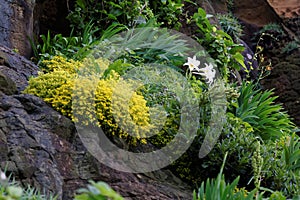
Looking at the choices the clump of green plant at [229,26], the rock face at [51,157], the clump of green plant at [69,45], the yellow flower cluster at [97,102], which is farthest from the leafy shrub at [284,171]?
the clump of green plant at [229,26]

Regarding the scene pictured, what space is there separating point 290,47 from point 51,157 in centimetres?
740

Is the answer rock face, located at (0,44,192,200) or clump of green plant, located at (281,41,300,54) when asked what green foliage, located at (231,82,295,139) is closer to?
rock face, located at (0,44,192,200)

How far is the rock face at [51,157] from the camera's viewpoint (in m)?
2.86

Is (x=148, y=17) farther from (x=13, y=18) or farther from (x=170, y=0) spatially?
(x=13, y=18)

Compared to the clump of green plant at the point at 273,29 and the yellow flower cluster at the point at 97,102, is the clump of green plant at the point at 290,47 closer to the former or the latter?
the clump of green plant at the point at 273,29

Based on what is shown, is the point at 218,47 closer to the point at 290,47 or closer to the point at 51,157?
the point at 290,47

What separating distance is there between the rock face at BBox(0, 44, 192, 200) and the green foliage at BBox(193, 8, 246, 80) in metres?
2.86

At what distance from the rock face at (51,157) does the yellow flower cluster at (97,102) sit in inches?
4.5

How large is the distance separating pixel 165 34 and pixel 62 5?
1661mm

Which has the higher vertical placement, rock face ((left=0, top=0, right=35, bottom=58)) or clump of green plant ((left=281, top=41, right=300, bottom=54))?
rock face ((left=0, top=0, right=35, bottom=58))

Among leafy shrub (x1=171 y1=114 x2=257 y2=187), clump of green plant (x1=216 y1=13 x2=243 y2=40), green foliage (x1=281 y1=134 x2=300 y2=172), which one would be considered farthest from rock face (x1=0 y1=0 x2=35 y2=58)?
clump of green plant (x1=216 y1=13 x2=243 y2=40)

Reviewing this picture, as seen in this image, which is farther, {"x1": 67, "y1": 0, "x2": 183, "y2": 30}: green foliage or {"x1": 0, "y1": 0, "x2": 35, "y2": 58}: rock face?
{"x1": 67, "y1": 0, "x2": 183, "y2": 30}: green foliage

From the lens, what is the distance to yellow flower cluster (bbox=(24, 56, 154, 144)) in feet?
11.6

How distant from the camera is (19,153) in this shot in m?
2.90
